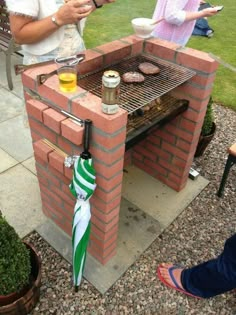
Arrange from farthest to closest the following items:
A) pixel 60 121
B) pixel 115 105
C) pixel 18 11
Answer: pixel 18 11
pixel 60 121
pixel 115 105

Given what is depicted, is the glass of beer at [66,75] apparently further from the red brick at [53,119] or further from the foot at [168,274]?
the foot at [168,274]

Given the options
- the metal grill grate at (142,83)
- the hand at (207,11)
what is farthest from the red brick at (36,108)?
the hand at (207,11)

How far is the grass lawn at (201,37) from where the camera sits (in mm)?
5852

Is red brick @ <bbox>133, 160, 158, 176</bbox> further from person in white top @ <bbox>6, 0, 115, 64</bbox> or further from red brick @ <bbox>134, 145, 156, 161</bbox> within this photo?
person in white top @ <bbox>6, 0, 115, 64</bbox>

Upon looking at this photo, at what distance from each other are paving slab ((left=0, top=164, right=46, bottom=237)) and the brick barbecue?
0.53 ft

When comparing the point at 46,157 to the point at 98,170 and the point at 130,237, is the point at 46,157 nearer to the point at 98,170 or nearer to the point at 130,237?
the point at 98,170

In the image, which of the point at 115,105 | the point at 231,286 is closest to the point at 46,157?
the point at 115,105

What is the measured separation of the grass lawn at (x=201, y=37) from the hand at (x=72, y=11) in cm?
364

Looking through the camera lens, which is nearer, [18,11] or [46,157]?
[18,11]

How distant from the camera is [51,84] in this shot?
7.17 feet

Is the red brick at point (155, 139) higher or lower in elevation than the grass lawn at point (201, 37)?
higher

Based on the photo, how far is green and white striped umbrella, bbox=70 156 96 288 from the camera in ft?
6.85

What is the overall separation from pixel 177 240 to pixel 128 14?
297 inches

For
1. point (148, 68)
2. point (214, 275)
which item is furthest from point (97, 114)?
point (214, 275)
